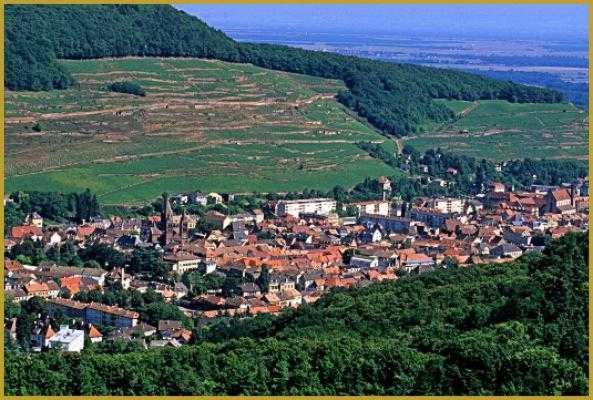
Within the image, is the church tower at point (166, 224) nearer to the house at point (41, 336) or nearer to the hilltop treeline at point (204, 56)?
the house at point (41, 336)

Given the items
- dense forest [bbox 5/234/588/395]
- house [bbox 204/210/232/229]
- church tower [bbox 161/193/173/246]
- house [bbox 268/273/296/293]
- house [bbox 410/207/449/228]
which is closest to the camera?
dense forest [bbox 5/234/588/395]

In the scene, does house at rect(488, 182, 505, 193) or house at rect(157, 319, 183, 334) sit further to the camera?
house at rect(488, 182, 505, 193)

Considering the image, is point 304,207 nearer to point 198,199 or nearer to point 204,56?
point 198,199

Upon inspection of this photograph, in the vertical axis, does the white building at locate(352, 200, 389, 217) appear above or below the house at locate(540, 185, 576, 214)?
below

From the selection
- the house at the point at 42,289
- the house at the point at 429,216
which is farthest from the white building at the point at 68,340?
the house at the point at 429,216

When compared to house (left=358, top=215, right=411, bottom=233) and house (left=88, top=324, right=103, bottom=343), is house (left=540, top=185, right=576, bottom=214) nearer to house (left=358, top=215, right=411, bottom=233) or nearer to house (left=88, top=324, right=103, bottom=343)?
house (left=358, top=215, right=411, bottom=233)

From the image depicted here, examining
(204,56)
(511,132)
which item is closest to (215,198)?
(204,56)

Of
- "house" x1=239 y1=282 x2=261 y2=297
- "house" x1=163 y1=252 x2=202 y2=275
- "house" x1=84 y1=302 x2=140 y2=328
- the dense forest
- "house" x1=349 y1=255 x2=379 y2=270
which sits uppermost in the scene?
the dense forest

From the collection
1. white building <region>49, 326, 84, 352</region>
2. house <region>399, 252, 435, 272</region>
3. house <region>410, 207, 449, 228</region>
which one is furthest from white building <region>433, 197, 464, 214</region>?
white building <region>49, 326, 84, 352</region>
